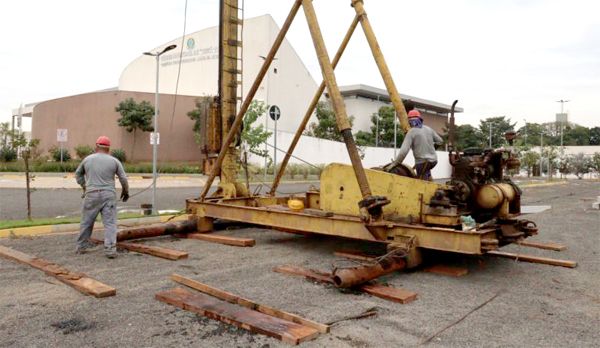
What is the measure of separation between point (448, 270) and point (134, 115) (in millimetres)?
35535

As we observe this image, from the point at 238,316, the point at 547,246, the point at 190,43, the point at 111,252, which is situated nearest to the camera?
the point at 238,316

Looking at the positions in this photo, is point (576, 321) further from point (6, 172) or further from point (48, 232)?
point (6, 172)

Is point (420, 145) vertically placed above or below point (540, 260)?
above

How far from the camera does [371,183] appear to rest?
20.9ft

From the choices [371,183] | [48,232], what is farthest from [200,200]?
[371,183]

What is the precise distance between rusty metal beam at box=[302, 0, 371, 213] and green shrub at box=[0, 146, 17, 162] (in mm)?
33952

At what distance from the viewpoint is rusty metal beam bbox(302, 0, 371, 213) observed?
5.61 m

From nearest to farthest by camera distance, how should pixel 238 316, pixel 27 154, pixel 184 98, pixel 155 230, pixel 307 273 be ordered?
pixel 238 316
pixel 307 273
pixel 155 230
pixel 27 154
pixel 184 98

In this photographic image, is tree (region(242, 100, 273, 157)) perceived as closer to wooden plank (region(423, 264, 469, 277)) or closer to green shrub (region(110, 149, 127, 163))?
green shrub (region(110, 149, 127, 163))

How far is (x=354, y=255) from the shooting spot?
21.8 feet

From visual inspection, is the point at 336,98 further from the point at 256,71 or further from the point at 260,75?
the point at 256,71

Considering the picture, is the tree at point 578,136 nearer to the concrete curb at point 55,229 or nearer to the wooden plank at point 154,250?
the concrete curb at point 55,229

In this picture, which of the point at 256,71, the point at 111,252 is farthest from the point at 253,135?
the point at 111,252

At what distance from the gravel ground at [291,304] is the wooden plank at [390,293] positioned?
65 mm
